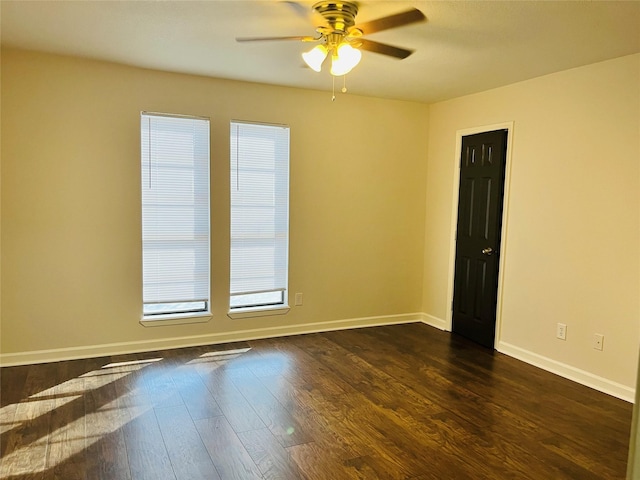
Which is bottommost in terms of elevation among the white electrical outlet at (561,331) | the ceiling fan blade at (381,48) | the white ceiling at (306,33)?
the white electrical outlet at (561,331)

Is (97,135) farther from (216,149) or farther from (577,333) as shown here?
(577,333)

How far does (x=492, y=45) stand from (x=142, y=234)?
10.3ft

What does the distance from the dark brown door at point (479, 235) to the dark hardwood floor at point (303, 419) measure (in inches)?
20.8

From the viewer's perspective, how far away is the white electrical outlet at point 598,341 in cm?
351

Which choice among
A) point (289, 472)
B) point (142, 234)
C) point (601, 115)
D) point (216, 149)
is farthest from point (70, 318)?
point (601, 115)

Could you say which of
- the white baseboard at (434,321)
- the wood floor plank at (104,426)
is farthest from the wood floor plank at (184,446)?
the white baseboard at (434,321)

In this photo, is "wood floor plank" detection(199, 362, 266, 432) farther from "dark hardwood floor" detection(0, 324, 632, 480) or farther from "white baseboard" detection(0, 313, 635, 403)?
"white baseboard" detection(0, 313, 635, 403)

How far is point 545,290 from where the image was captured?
3959 millimetres

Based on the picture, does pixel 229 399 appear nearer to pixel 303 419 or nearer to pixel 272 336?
pixel 303 419

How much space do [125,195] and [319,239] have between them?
1.90 metres

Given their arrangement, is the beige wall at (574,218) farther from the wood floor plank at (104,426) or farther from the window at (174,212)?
the wood floor plank at (104,426)

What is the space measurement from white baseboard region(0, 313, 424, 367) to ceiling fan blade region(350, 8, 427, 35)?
118 inches

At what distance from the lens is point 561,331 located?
382cm

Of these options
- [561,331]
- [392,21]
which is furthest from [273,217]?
[561,331]
